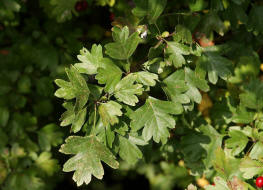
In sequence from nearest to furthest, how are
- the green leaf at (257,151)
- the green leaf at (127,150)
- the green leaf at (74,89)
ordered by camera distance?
1. the green leaf at (74,89)
2. the green leaf at (127,150)
3. the green leaf at (257,151)

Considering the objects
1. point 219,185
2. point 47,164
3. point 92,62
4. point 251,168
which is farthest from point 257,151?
point 47,164

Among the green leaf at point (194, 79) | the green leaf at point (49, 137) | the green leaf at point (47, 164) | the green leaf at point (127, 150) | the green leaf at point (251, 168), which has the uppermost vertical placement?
the green leaf at point (194, 79)

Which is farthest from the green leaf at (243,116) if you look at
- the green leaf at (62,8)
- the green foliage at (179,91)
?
the green leaf at (62,8)

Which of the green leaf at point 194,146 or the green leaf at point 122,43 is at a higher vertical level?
the green leaf at point 122,43

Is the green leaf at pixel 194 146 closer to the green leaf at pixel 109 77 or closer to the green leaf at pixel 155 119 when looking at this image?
the green leaf at pixel 155 119

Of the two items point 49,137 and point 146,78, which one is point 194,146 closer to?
point 146,78

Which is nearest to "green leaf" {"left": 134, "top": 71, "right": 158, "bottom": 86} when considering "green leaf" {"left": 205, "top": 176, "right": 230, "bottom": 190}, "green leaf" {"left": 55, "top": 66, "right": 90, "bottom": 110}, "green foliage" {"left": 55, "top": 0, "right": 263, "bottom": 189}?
"green foliage" {"left": 55, "top": 0, "right": 263, "bottom": 189}
